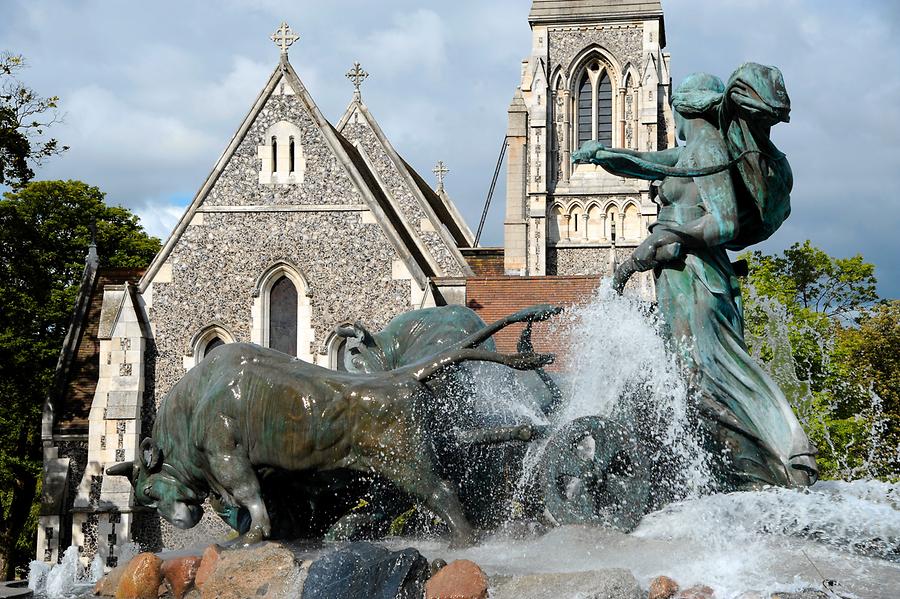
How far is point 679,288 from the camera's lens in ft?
25.0

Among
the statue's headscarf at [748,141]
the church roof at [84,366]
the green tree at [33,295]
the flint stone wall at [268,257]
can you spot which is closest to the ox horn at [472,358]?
the statue's headscarf at [748,141]

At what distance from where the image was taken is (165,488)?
25.1 ft

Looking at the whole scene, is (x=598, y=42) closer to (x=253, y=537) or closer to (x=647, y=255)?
(x=647, y=255)

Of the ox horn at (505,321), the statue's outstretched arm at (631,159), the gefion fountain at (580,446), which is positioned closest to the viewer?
the gefion fountain at (580,446)

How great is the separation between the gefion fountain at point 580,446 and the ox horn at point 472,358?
1 cm

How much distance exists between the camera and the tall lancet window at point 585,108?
160 ft

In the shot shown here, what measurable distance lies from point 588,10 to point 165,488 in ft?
145

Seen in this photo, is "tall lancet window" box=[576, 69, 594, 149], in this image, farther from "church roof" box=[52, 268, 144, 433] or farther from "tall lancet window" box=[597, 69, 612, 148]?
"church roof" box=[52, 268, 144, 433]

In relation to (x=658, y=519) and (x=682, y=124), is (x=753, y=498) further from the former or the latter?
(x=682, y=124)

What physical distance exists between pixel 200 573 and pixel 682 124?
13.9 feet

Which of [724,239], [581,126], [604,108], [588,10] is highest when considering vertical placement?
[588,10]

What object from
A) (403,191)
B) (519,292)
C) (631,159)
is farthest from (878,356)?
(631,159)

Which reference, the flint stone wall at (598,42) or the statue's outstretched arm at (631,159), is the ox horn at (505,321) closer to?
the statue's outstretched arm at (631,159)

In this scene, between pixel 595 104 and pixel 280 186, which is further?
pixel 595 104
